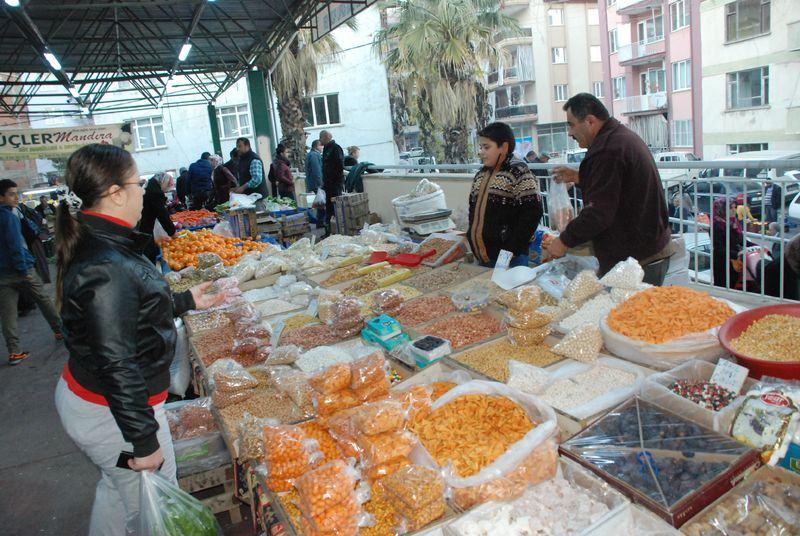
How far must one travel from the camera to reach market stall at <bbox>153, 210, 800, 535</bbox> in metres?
1.56

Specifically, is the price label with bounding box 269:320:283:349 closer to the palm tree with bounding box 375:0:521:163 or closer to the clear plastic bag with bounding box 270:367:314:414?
the clear plastic bag with bounding box 270:367:314:414

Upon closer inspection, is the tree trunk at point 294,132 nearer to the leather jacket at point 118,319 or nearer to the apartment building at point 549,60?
the leather jacket at point 118,319

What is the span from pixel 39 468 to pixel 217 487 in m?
1.84

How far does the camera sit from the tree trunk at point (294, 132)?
1683 cm

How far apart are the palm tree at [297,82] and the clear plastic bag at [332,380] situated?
1500cm

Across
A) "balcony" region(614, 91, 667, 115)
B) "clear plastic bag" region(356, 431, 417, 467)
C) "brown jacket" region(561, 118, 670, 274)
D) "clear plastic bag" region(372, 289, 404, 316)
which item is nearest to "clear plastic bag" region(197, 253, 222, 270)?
"clear plastic bag" region(372, 289, 404, 316)

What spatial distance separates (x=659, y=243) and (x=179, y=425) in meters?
2.81

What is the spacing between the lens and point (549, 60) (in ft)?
102

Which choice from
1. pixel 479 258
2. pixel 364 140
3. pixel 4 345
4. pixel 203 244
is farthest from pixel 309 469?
pixel 364 140

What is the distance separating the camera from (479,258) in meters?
4.04

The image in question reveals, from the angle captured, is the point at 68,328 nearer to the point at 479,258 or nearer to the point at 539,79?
the point at 479,258

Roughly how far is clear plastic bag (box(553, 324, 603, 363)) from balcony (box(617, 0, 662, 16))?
25.2m

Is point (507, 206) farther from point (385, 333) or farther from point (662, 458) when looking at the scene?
point (662, 458)

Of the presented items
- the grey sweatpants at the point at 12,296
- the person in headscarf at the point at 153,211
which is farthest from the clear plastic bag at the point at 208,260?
the grey sweatpants at the point at 12,296
